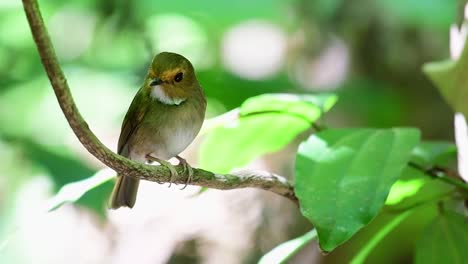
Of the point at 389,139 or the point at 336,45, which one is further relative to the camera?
the point at 336,45

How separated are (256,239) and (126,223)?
497 mm

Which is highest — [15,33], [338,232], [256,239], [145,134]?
[15,33]

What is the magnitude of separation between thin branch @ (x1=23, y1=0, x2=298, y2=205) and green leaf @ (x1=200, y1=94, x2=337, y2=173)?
0.25 metres

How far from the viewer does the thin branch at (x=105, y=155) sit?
2.66ft

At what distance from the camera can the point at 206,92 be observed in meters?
2.66

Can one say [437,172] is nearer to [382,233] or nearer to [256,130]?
[382,233]

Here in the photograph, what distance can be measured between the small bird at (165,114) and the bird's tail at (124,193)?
0.09 m

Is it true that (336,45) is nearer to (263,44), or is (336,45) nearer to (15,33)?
(263,44)

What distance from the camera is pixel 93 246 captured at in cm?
292

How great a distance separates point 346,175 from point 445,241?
0.95ft

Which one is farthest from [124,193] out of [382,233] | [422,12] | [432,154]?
[422,12]

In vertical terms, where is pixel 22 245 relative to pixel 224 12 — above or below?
below

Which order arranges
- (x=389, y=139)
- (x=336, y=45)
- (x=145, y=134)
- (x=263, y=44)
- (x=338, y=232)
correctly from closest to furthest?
(x=338, y=232)
(x=389, y=139)
(x=145, y=134)
(x=336, y=45)
(x=263, y=44)

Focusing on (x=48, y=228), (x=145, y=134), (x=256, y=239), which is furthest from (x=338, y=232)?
(x=48, y=228)
